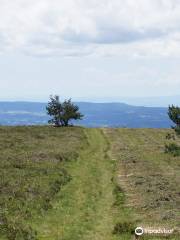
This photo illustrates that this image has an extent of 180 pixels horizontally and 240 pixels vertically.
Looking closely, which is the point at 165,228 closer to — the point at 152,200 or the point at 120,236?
the point at 120,236

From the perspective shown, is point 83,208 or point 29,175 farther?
point 29,175

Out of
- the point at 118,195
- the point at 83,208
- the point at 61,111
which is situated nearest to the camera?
the point at 83,208

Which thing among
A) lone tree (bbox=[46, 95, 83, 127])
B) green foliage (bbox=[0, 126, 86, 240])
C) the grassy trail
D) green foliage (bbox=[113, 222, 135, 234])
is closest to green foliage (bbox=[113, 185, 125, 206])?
the grassy trail

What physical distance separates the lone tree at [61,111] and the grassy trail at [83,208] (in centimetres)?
4560

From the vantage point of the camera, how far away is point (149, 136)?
8306 cm

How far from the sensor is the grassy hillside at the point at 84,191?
2389cm

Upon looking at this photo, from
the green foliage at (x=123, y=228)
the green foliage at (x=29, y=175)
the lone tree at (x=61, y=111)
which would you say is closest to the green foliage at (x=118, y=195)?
the green foliage at (x=29, y=175)

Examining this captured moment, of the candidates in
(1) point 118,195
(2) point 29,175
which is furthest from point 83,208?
(2) point 29,175

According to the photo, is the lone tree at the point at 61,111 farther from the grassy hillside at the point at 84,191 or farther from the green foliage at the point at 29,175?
the grassy hillside at the point at 84,191

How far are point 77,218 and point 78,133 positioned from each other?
5398 cm

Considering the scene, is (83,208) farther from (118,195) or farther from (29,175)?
(29,175)

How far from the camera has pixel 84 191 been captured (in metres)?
33.8

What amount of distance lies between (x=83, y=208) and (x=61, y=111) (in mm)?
65671

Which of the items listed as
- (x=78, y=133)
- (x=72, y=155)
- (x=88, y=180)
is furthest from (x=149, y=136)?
(x=88, y=180)
